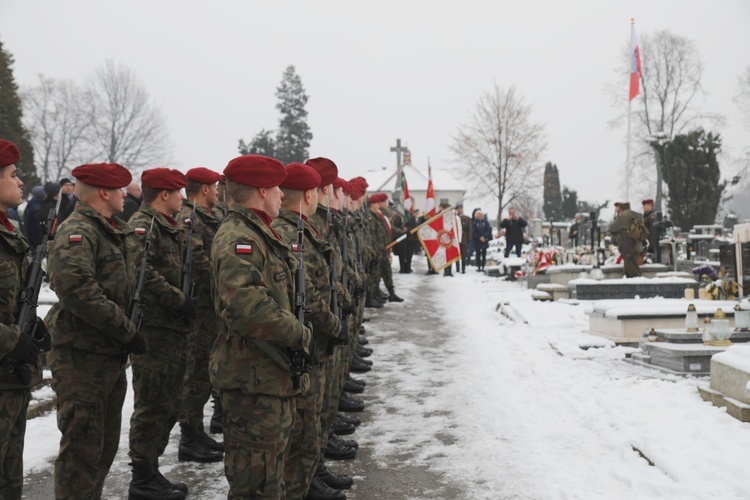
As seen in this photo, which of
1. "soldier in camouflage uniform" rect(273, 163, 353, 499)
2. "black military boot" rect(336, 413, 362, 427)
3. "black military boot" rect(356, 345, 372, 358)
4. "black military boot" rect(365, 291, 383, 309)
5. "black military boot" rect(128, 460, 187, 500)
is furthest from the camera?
"black military boot" rect(365, 291, 383, 309)

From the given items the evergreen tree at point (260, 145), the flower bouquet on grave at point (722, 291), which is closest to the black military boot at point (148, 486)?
the flower bouquet on grave at point (722, 291)

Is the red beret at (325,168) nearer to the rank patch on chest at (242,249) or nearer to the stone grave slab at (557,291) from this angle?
the rank patch on chest at (242,249)

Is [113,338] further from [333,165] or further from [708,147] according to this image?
[708,147]

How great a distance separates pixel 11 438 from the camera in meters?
3.63

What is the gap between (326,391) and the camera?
203 inches

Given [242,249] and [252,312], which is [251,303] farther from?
[242,249]

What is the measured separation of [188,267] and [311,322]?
1537mm

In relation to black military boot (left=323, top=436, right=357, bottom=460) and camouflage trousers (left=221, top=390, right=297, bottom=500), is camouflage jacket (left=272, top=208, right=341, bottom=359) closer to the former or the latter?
camouflage trousers (left=221, top=390, right=297, bottom=500)

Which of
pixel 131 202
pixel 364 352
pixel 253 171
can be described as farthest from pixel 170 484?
pixel 131 202

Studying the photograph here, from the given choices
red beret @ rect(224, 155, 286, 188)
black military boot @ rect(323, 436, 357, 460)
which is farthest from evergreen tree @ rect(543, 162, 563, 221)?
red beret @ rect(224, 155, 286, 188)

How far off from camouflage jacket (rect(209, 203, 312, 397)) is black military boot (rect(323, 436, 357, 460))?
215 cm

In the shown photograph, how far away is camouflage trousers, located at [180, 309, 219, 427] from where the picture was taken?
19.2 ft

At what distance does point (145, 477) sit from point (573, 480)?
2843 millimetres

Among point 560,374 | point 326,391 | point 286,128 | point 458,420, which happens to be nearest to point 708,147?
point 560,374
